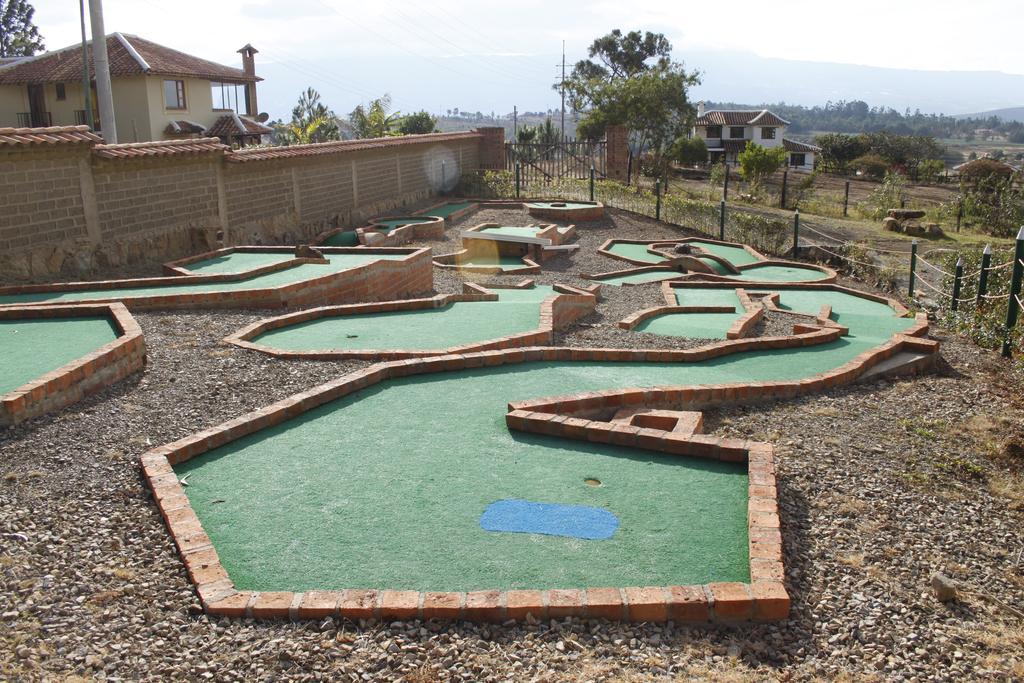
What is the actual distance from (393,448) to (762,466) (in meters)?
2.24

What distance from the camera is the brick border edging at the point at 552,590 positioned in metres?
3.62

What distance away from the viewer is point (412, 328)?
340 inches

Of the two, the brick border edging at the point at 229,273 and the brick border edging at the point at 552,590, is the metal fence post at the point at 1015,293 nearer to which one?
the brick border edging at the point at 552,590

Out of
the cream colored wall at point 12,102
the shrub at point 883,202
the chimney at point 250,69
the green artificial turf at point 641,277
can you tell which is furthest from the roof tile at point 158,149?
the chimney at point 250,69

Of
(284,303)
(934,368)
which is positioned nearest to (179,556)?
(284,303)

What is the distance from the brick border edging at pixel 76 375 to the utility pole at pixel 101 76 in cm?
910

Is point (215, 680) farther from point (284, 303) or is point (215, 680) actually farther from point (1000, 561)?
point (284, 303)

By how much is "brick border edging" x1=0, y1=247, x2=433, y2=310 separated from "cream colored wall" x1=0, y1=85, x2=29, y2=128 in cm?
2562

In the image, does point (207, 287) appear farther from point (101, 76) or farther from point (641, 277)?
point (101, 76)

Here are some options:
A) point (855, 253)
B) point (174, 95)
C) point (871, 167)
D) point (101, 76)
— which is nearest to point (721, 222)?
A: point (855, 253)

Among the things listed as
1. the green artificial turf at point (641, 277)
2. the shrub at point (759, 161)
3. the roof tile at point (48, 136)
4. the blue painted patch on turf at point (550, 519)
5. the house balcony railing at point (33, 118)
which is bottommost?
the green artificial turf at point (641, 277)

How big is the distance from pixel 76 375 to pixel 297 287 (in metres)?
3.87

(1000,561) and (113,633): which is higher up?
(113,633)

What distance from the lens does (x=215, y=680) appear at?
10.5 ft
